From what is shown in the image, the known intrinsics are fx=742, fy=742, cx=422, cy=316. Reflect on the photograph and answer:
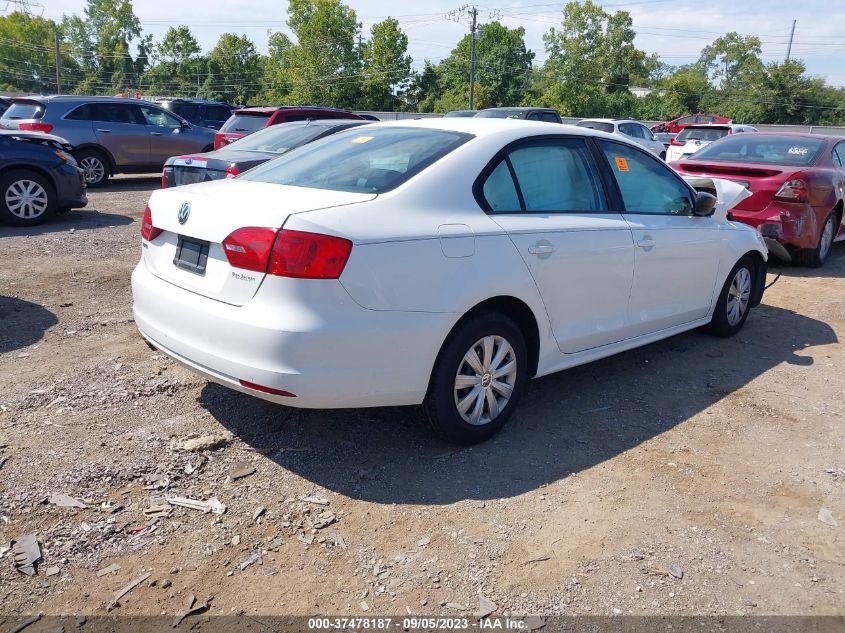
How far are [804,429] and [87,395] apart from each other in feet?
13.8

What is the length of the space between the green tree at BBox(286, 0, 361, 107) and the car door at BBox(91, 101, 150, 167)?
220 ft

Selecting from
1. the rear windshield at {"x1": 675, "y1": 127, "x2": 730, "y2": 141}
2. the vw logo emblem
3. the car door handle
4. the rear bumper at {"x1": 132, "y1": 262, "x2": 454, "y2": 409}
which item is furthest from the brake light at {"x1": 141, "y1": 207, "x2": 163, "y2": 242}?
the rear windshield at {"x1": 675, "y1": 127, "x2": 730, "y2": 141}

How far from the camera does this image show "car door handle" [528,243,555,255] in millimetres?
3889

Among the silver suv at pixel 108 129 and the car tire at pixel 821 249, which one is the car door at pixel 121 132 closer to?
the silver suv at pixel 108 129

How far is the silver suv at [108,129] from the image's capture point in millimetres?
13141

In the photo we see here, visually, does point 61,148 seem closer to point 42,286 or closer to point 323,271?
point 42,286

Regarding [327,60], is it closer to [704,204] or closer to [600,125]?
[600,125]

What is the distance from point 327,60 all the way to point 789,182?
7857 cm

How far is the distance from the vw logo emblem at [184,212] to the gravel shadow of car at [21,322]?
7.13 feet

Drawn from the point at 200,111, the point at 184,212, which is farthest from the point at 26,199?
the point at 200,111

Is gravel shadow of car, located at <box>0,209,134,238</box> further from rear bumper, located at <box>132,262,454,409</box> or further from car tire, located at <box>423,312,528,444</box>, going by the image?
car tire, located at <box>423,312,528,444</box>

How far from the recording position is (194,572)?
286 cm

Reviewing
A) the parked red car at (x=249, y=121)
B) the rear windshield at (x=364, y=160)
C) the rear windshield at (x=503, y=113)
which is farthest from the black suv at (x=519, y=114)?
the rear windshield at (x=364, y=160)

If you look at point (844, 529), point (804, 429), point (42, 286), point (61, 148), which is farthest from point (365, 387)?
point (61, 148)
